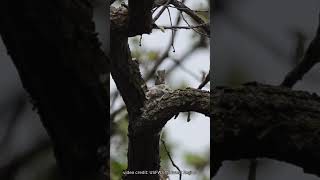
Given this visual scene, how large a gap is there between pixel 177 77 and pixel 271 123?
13.5 inches

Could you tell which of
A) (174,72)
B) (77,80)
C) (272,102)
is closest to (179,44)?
(174,72)

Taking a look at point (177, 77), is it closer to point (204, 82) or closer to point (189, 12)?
point (204, 82)

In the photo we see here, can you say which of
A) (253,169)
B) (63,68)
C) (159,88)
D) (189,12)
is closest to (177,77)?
(159,88)

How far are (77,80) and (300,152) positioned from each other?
52 cm

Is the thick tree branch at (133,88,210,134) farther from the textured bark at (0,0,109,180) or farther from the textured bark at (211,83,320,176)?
the textured bark at (0,0,109,180)

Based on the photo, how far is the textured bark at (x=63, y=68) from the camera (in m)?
0.78

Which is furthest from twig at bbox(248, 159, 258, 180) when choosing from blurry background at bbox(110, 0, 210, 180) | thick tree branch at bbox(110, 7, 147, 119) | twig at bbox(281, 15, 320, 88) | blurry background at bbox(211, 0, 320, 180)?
thick tree branch at bbox(110, 7, 147, 119)

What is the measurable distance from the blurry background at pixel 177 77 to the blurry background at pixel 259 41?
0.16ft

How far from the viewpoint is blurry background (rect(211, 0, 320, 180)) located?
3.95ft

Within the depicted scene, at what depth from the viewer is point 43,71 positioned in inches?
31.6

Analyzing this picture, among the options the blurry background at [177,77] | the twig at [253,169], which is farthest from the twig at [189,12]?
the twig at [253,169]

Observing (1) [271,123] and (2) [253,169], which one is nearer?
(1) [271,123]

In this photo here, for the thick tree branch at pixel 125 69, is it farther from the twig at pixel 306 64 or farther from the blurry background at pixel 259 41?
the twig at pixel 306 64

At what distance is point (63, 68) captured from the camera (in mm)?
817
